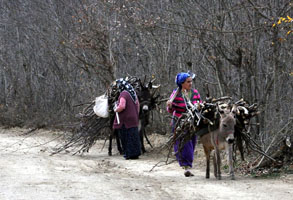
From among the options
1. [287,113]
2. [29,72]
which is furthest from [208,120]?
[29,72]

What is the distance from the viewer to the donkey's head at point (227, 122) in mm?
9812

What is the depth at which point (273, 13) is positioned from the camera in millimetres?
12828

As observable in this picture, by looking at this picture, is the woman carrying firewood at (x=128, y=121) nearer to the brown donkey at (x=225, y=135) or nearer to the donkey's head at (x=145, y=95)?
the donkey's head at (x=145, y=95)

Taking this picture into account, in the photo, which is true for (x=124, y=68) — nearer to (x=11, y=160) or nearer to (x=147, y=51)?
(x=147, y=51)

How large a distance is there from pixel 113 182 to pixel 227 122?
2.14m

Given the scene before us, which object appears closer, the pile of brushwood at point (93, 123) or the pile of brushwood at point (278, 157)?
the pile of brushwood at point (278, 157)

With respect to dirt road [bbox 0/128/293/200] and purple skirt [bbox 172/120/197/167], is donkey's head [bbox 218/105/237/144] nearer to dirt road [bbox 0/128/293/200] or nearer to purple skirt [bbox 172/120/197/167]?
dirt road [bbox 0/128/293/200]

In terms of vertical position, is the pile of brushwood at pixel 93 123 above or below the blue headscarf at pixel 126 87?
below

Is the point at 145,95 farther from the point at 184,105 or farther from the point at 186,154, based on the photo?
the point at 186,154

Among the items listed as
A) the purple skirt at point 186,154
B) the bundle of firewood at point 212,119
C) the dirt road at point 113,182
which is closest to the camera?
the dirt road at point 113,182

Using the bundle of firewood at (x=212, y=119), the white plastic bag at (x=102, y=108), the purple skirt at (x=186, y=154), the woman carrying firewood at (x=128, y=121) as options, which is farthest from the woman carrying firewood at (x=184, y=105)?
the white plastic bag at (x=102, y=108)

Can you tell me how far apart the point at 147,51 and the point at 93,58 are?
486cm

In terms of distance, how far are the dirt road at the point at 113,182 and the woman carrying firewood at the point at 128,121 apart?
0.32 m

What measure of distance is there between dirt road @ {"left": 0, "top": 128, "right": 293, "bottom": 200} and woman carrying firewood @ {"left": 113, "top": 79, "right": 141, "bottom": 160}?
0.32 meters
